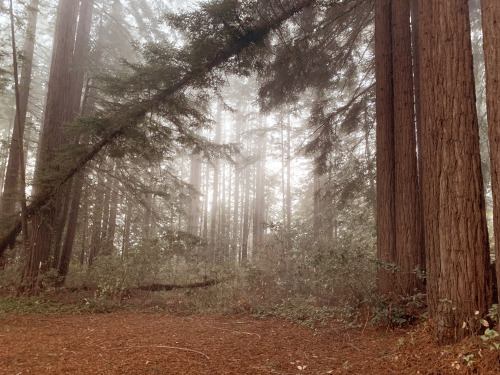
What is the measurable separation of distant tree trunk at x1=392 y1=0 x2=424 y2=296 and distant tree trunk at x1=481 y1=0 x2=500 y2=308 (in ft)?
8.58

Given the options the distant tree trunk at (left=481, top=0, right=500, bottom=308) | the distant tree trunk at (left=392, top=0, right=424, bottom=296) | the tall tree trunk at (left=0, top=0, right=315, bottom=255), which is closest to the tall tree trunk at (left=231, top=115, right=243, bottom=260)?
the tall tree trunk at (left=0, top=0, right=315, bottom=255)

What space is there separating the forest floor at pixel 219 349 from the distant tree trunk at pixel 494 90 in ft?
4.34

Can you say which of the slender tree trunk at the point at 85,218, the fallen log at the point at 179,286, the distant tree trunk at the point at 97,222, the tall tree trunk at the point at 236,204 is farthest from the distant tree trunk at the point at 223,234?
the slender tree trunk at the point at 85,218

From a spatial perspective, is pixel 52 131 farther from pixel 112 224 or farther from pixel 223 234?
pixel 223 234

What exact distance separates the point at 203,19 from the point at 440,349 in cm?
641

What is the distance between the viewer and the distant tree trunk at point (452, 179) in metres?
3.92

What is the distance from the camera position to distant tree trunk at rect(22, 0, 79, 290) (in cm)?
807

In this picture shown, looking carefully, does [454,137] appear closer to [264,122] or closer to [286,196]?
[286,196]

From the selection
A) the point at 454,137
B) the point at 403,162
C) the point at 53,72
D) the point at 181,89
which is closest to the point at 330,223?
the point at 403,162

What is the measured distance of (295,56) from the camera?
703 centimetres

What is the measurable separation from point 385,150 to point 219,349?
15.7 ft

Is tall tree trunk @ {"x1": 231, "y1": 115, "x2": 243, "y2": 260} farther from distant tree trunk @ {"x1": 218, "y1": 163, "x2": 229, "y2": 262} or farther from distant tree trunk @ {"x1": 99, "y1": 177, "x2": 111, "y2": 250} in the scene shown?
distant tree trunk @ {"x1": 99, "y1": 177, "x2": 111, "y2": 250}

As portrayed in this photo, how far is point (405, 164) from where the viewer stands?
6.36 metres

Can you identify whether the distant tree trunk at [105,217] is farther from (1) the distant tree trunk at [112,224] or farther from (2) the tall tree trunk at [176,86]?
(2) the tall tree trunk at [176,86]
